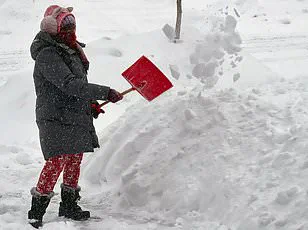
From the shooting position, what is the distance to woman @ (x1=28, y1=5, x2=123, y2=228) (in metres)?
3.25

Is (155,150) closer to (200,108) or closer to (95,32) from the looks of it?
(200,108)

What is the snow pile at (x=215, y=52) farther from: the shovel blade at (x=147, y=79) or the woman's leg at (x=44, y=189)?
the woman's leg at (x=44, y=189)

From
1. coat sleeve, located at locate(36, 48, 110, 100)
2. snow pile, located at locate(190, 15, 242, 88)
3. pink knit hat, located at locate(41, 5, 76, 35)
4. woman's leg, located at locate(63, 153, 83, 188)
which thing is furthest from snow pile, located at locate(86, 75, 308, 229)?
pink knit hat, located at locate(41, 5, 76, 35)

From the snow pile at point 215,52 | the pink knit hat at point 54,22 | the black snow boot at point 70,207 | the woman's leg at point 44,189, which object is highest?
the pink knit hat at point 54,22

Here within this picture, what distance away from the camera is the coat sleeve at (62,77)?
3221mm

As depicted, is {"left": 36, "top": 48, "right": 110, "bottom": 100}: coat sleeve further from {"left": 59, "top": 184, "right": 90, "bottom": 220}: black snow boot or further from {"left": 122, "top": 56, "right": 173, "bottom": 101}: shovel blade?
{"left": 59, "top": 184, "right": 90, "bottom": 220}: black snow boot

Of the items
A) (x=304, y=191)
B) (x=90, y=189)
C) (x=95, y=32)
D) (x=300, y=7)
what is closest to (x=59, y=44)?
(x=90, y=189)

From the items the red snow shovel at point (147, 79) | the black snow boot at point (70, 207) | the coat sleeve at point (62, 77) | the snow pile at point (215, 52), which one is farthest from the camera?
the snow pile at point (215, 52)

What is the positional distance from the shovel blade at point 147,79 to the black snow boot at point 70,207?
0.90 metres

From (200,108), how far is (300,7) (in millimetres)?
15094

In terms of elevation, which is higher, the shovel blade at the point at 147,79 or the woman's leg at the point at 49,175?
the shovel blade at the point at 147,79

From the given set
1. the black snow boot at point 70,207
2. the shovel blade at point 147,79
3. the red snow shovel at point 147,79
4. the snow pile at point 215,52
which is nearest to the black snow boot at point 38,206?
the black snow boot at point 70,207

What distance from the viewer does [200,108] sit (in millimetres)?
4227

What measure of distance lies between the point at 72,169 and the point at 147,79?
875mm
